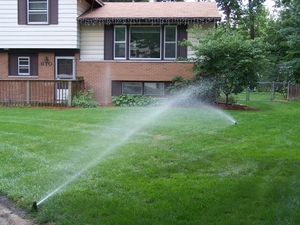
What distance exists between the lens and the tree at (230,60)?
48.9ft

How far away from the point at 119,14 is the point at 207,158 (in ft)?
41.0

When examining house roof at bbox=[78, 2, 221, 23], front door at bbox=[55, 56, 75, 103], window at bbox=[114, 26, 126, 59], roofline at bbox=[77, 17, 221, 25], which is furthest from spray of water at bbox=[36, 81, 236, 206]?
front door at bbox=[55, 56, 75, 103]

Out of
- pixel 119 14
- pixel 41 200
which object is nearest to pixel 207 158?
pixel 41 200

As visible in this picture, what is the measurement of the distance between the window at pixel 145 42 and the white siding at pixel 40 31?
252 centimetres

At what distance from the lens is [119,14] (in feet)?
59.1

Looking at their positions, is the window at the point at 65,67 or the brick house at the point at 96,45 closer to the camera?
the brick house at the point at 96,45

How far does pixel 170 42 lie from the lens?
17875mm

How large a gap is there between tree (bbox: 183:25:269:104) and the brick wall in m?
1.96

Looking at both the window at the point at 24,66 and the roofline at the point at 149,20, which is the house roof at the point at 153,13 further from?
A: the window at the point at 24,66

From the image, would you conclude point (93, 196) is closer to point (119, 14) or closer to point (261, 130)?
point (261, 130)

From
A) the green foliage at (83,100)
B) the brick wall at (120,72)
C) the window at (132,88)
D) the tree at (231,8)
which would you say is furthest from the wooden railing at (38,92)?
the tree at (231,8)

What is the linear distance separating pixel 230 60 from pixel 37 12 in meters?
8.75

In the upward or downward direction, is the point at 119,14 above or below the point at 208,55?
above

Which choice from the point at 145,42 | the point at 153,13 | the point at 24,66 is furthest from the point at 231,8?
the point at 24,66
